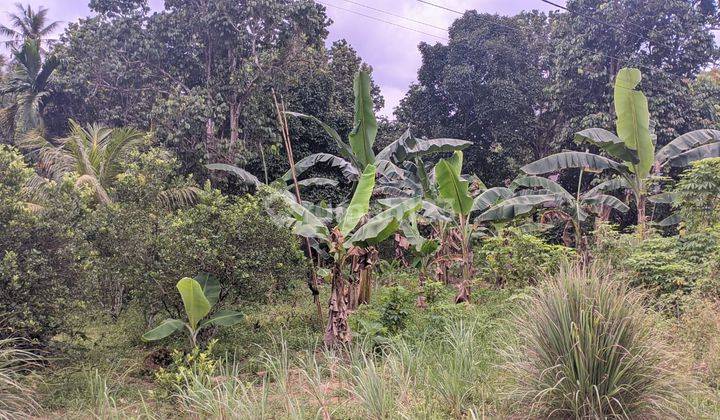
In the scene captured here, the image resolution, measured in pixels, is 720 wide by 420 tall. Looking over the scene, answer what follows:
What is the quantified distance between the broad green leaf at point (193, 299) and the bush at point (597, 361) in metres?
3.44

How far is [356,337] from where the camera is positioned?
6.30m

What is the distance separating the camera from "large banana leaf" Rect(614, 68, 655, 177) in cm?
980

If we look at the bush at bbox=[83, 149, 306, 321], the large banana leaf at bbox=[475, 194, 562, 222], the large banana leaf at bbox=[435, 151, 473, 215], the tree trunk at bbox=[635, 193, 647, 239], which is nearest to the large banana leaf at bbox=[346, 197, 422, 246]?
the bush at bbox=[83, 149, 306, 321]

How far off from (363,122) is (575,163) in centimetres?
504

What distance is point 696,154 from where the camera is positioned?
10.5 metres

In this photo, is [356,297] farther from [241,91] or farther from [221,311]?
[241,91]

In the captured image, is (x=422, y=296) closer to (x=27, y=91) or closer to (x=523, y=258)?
(x=523, y=258)

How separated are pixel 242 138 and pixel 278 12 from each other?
10.6 ft

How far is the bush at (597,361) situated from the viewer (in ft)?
11.5

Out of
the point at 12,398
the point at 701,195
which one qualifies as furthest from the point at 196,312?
the point at 701,195

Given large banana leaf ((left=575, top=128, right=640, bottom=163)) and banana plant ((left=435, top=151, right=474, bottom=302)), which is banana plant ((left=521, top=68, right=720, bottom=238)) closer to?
large banana leaf ((left=575, top=128, right=640, bottom=163))

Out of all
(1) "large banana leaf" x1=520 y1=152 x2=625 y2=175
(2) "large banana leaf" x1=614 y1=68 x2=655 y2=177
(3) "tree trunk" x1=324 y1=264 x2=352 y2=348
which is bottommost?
(3) "tree trunk" x1=324 y1=264 x2=352 y2=348

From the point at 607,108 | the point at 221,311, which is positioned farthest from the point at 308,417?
the point at 607,108

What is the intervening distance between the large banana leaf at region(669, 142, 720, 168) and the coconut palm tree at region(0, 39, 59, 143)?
16.9m
